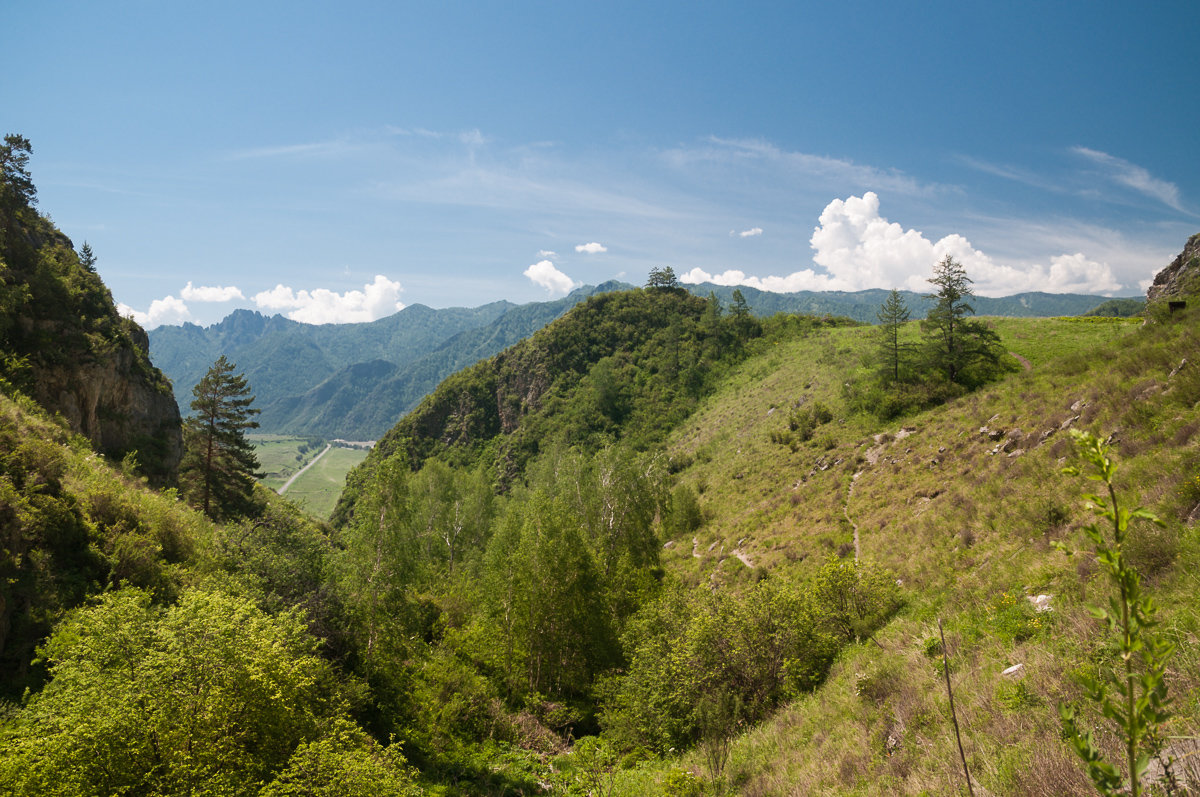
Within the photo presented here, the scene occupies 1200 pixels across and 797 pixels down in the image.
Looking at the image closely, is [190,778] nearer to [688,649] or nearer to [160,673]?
[160,673]

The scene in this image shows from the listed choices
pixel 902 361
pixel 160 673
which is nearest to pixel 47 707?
pixel 160 673

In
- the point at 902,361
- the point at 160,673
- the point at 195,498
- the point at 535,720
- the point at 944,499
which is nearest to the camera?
the point at 160,673

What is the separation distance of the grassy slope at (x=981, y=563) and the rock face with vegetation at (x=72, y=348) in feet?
133

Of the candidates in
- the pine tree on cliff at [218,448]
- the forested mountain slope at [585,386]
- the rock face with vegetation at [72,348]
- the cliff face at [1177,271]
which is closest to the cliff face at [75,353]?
the rock face with vegetation at [72,348]

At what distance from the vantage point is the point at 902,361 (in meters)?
41.1

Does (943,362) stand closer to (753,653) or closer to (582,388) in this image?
(753,653)

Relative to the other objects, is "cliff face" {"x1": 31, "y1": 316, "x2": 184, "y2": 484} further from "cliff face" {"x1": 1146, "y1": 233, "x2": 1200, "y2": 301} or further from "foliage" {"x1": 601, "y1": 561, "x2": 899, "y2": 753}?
"cliff face" {"x1": 1146, "y1": 233, "x2": 1200, "y2": 301}

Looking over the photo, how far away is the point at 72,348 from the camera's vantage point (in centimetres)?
3291

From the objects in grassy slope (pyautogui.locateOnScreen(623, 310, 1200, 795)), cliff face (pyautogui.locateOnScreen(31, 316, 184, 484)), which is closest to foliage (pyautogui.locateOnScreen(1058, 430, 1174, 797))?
grassy slope (pyautogui.locateOnScreen(623, 310, 1200, 795))

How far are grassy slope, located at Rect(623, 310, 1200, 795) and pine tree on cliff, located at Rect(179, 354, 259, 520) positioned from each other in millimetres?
33264

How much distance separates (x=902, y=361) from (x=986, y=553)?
30.1 metres

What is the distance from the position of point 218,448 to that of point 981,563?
4377 centimetres

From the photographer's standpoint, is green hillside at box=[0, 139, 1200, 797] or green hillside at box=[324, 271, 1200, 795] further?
green hillside at box=[324, 271, 1200, 795]

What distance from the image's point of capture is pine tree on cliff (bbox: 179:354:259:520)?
33.5 m
